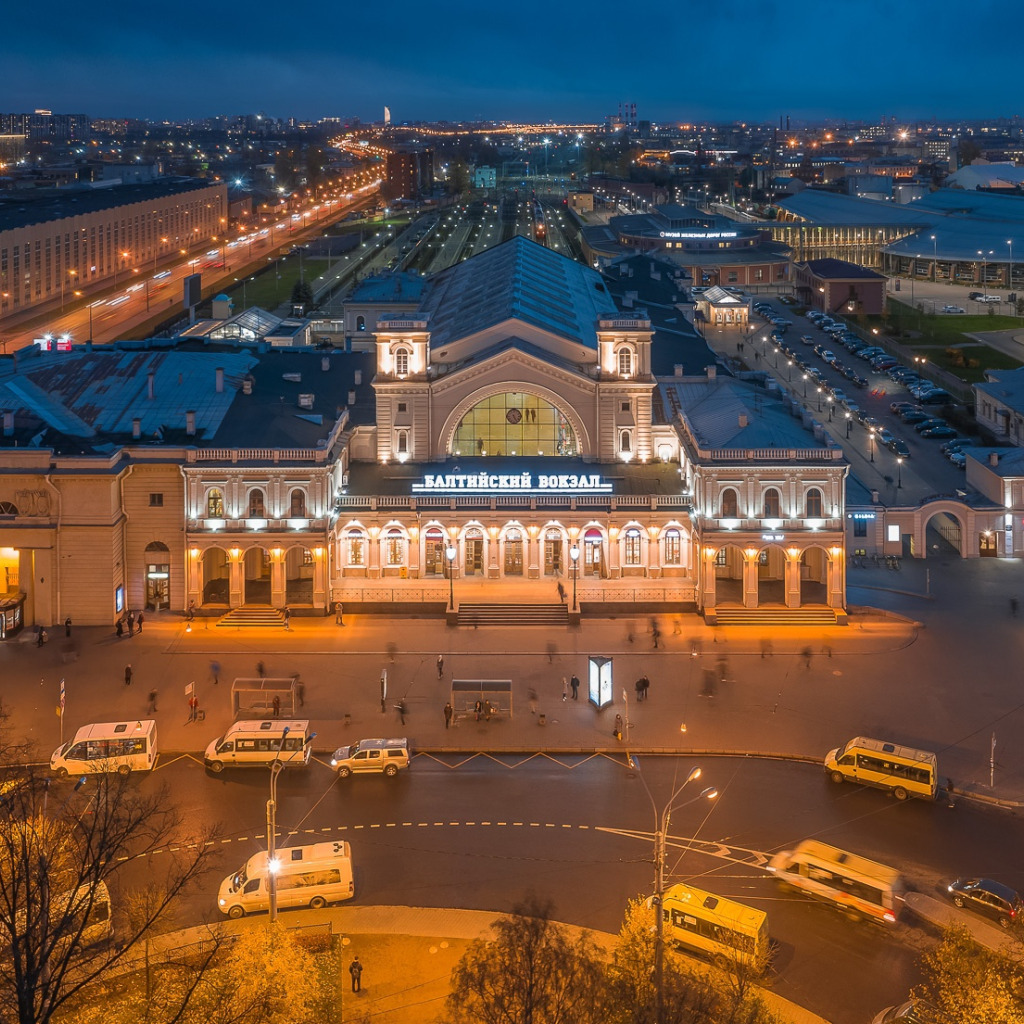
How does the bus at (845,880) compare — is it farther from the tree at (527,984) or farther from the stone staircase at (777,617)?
the stone staircase at (777,617)

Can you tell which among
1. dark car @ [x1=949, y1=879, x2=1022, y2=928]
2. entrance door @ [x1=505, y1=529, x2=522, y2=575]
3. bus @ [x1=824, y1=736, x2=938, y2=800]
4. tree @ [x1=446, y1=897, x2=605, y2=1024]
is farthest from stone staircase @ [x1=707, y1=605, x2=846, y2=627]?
tree @ [x1=446, y1=897, x2=605, y2=1024]

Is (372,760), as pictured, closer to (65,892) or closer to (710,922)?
(65,892)

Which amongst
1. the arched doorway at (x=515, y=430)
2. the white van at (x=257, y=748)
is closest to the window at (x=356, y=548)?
the arched doorway at (x=515, y=430)

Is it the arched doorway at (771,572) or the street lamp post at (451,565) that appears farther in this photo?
the arched doorway at (771,572)

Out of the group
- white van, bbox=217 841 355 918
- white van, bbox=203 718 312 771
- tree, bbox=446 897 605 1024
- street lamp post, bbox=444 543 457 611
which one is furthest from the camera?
street lamp post, bbox=444 543 457 611

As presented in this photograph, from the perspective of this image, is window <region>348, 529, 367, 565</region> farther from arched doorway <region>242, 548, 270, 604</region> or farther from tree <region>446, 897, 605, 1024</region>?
tree <region>446, 897, 605, 1024</region>

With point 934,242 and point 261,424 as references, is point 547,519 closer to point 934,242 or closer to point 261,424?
point 261,424
